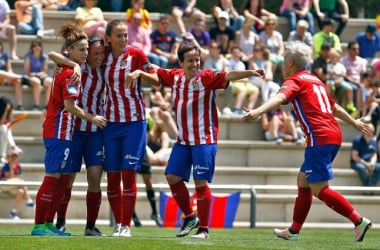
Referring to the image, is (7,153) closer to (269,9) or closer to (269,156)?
(269,156)

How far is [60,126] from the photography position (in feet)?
42.7

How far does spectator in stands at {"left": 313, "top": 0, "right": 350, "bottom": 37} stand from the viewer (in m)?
26.0

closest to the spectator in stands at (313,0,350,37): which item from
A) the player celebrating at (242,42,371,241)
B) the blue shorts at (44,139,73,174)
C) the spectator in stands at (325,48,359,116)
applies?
the spectator in stands at (325,48,359,116)

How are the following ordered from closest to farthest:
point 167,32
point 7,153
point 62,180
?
point 62,180 → point 7,153 → point 167,32

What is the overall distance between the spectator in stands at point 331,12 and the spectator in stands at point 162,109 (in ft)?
15.1

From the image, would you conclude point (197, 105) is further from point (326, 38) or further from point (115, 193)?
point (326, 38)

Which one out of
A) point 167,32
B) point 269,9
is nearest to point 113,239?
point 167,32

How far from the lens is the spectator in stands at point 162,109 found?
2216cm

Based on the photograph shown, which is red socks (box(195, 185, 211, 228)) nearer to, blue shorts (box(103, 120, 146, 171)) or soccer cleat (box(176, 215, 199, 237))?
soccer cleat (box(176, 215, 199, 237))

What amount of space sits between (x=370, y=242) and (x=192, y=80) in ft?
8.48

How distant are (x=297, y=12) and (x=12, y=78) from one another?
21.4 ft

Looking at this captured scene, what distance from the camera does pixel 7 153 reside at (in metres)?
21.0

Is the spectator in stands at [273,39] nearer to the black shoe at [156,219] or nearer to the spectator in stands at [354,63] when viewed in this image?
the spectator in stands at [354,63]

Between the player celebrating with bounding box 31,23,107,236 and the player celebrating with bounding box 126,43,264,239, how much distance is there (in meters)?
0.68
